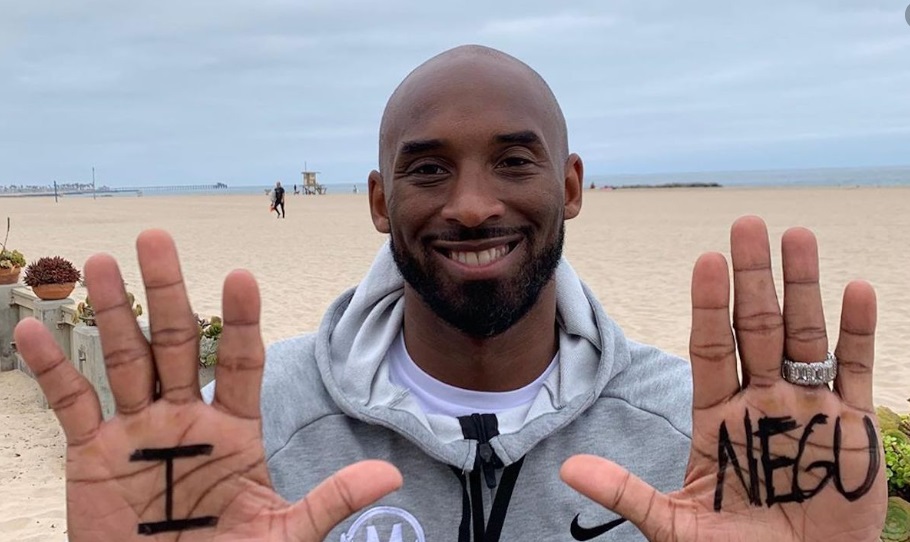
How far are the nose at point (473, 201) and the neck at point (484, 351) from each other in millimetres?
329

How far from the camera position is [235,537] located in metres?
1.66

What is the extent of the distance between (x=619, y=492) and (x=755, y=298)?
1.70 ft

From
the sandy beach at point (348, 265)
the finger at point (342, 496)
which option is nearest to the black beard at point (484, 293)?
the finger at point (342, 496)

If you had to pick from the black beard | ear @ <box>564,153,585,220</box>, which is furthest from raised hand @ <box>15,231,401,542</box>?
ear @ <box>564,153,585,220</box>

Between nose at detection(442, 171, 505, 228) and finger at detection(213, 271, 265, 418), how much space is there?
62 centimetres

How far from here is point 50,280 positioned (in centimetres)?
743

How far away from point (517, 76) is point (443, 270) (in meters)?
0.60

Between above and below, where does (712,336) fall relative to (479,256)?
below

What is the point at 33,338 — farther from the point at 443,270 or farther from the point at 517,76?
the point at 517,76

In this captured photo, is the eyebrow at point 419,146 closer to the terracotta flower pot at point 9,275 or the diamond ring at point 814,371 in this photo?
the diamond ring at point 814,371

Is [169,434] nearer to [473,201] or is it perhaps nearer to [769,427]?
[473,201]

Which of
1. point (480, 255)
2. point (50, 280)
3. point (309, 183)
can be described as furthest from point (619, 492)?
point (309, 183)

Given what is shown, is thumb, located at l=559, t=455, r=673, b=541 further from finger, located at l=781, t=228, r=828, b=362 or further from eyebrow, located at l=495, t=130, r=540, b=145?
eyebrow, located at l=495, t=130, r=540, b=145

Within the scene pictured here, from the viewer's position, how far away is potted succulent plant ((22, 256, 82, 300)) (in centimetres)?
740
